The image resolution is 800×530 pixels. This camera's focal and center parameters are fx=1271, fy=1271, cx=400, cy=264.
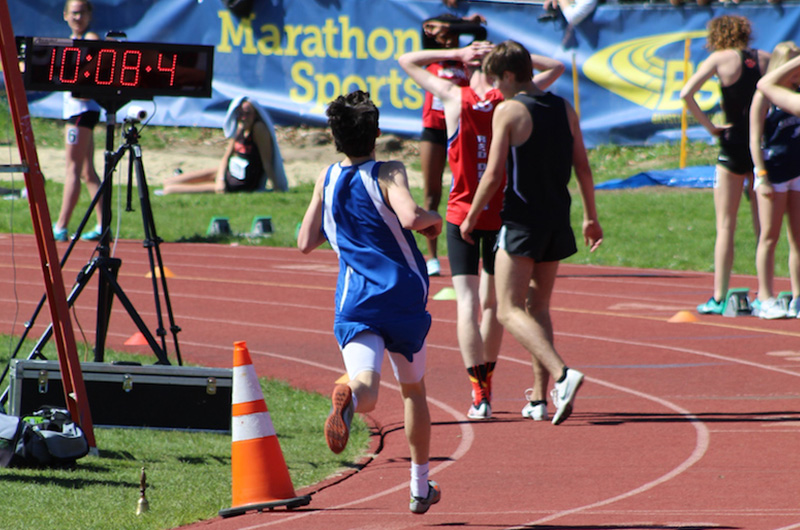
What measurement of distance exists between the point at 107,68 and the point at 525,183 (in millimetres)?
2342

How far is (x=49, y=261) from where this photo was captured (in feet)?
19.5

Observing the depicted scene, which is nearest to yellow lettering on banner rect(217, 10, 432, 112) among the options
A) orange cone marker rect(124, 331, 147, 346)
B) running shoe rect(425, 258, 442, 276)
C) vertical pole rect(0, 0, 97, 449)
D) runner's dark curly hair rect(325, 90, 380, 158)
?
running shoe rect(425, 258, 442, 276)

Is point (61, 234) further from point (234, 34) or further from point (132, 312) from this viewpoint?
point (234, 34)

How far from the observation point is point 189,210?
17.1 metres

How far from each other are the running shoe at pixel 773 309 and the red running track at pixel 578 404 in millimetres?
119

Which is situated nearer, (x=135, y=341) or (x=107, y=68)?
(x=107, y=68)

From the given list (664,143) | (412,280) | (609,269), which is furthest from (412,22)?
(412,280)

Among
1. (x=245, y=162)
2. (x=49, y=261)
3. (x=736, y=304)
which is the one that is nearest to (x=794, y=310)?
(x=736, y=304)

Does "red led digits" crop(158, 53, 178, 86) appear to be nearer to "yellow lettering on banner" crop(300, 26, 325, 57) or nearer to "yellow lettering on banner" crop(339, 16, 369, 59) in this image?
"yellow lettering on banner" crop(339, 16, 369, 59)

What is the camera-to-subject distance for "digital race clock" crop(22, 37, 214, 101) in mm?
6840

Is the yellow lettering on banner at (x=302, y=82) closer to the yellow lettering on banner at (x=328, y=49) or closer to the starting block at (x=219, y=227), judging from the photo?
the yellow lettering on banner at (x=328, y=49)

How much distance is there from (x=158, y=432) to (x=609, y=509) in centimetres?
256

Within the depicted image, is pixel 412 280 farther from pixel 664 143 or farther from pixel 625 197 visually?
pixel 664 143

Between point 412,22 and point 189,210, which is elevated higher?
point 412,22
